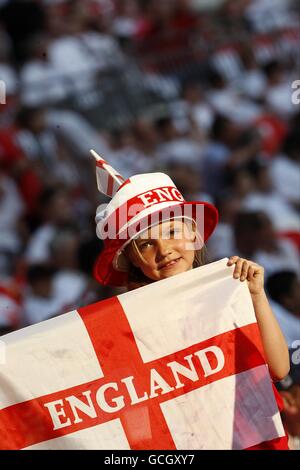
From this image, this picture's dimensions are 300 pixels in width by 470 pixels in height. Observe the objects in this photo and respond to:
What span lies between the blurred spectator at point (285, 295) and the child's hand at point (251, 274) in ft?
7.74

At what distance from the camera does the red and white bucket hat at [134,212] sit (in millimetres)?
3670

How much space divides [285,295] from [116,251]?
2550mm

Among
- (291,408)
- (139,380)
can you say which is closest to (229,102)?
(291,408)

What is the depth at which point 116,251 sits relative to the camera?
379 centimetres

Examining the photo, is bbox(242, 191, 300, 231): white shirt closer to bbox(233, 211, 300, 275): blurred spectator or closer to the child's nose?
bbox(233, 211, 300, 275): blurred spectator

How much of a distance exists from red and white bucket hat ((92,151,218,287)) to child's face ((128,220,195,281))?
1.2 inches

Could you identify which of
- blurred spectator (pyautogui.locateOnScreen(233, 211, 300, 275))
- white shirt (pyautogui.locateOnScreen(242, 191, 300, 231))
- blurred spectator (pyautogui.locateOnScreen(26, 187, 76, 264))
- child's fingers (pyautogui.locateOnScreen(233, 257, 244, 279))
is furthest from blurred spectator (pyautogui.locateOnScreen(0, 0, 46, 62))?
child's fingers (pyautogui.locateOnScreen(233, 257, 244, 279))

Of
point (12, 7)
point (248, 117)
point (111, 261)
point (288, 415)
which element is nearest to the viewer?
point (111, 261)

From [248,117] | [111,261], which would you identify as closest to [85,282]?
[248,117]

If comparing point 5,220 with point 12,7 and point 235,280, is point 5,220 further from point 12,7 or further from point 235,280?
point 235,280

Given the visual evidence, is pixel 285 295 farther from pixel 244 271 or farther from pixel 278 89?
pixel 278 89

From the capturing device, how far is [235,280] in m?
3.59

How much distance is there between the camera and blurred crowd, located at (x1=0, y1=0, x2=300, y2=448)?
8.41 m
